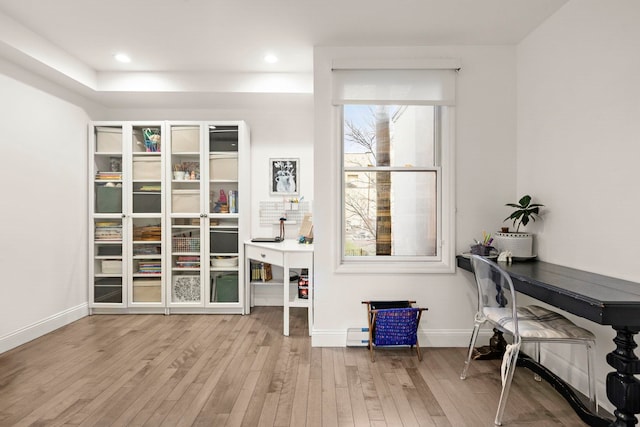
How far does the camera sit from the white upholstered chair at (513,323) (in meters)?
1.85

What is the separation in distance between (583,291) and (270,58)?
3022 mm

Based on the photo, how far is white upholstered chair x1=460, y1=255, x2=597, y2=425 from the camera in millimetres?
1852

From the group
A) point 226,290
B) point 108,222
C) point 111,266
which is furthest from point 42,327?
point 226,290

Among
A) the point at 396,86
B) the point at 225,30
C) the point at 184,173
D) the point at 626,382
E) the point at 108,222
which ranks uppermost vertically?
the point at 225,30

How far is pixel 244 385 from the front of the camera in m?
2.29

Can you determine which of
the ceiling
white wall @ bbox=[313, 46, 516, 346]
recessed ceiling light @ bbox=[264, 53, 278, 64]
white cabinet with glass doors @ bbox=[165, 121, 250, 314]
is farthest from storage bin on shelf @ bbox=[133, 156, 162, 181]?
white wall @ bbox=[313, 46, 516, 346]

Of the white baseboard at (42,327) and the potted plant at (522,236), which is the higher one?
the potted plant at (522,236)

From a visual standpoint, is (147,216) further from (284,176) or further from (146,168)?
(284,176)

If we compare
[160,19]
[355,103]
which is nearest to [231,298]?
[355,103]

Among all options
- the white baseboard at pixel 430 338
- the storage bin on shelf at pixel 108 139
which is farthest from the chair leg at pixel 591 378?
the storage bin on shelf at pixel 108 139

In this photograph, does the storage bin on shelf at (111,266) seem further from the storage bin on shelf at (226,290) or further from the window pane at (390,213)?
the window pane at (390,213)

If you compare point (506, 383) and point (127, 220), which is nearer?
point (506, 383)

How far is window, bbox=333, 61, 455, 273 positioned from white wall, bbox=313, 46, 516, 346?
0.15 metres

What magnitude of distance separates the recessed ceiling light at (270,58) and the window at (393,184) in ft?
2.84
